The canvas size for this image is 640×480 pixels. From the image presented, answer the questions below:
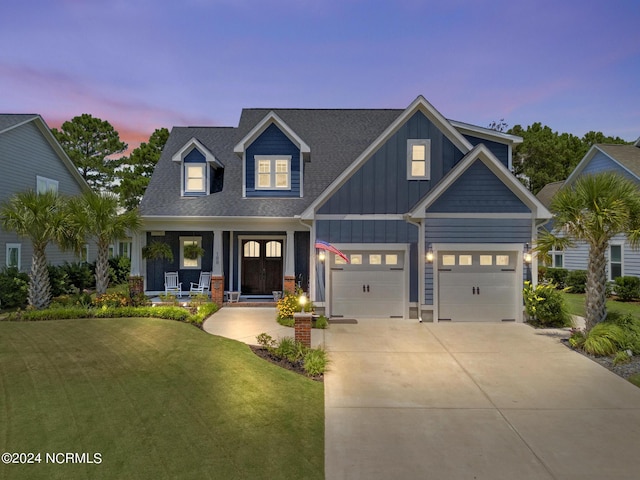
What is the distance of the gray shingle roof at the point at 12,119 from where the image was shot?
52.8 feet

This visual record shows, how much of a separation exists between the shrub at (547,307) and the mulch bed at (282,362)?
864 centimetres

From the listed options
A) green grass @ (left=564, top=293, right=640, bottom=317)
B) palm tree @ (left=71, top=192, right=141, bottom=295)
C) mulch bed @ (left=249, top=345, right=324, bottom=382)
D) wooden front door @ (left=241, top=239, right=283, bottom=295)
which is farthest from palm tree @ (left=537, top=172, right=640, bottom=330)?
palm tree @ (left=71, top=192, right=141, bottom=295)

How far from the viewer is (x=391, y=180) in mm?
13000

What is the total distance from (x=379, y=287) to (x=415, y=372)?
17.1 ft

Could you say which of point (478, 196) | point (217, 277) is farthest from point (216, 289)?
point (478, 196)

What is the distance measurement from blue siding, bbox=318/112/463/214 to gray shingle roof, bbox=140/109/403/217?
287 cm

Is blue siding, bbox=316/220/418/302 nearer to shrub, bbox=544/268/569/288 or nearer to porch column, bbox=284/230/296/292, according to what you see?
porch column, bbox=284/230/296/292

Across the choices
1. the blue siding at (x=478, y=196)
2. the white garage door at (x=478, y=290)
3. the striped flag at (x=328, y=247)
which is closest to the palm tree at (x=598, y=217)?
the blue siding at (x=478, y=196)

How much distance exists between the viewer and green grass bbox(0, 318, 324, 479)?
14.5 feet

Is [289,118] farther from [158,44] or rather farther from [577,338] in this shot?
[577,338]

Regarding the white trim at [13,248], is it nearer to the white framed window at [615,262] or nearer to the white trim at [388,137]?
the white trim at [388,137]

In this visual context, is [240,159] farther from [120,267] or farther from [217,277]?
[120,267]

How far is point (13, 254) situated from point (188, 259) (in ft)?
27.1

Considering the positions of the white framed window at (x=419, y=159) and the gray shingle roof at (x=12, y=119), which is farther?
the gray shingle roof at (x=12, y=119)
